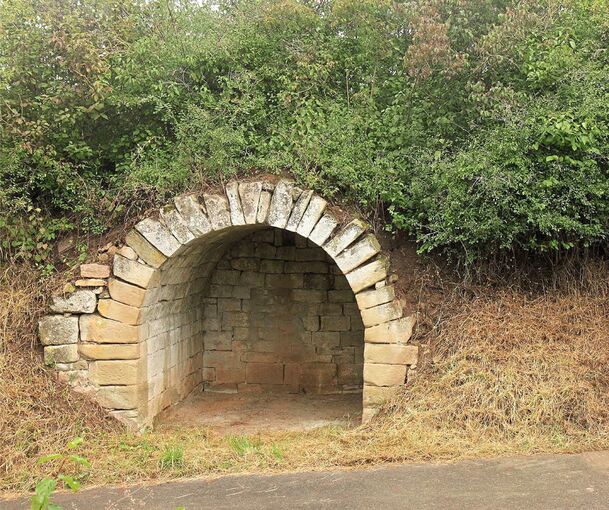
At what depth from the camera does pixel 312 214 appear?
240 inches

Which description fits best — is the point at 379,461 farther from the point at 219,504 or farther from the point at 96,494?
the point at 96,494

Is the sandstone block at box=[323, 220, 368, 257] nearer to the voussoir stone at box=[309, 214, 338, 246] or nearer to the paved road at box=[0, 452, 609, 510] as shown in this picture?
the voussoir stone at box=[309, 214, 338, 246]

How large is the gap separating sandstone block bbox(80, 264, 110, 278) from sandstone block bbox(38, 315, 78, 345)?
495 mm

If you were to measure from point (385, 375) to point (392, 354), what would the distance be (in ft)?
0.70

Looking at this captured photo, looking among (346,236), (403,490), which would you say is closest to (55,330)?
(346,236)

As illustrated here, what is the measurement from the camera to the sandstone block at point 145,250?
20.5 feet

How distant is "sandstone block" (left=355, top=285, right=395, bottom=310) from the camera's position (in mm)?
5996

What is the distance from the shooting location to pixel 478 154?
5.90 m

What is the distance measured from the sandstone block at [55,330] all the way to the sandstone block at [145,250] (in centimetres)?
90

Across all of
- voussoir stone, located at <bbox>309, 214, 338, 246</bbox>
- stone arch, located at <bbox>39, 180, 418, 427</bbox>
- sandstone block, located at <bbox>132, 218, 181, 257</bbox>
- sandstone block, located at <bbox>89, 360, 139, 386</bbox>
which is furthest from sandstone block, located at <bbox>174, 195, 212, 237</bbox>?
sandstone block, located at <bbox>89, 360, 139, 386</bbox>

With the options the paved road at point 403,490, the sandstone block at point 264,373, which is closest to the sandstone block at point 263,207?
the paved road at point 403,490

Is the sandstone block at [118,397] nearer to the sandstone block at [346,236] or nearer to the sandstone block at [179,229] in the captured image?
the sandstone block at [179,229]

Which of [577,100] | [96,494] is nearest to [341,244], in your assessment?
[577,100]

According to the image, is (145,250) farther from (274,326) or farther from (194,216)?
(274,326)
